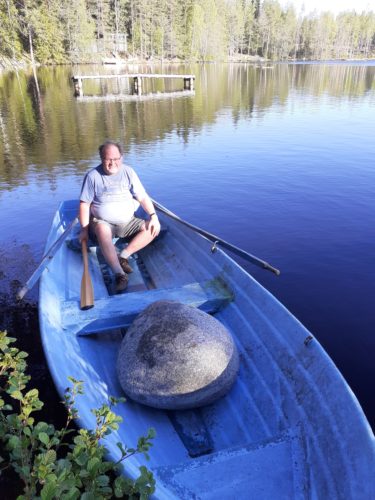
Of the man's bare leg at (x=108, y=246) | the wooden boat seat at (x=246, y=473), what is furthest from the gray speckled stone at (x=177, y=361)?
the man's bare leg at (x=108, y=246)

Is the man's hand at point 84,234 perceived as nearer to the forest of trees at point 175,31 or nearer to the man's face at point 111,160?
the man's face at point 111,160

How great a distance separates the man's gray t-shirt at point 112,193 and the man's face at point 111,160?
8 centimetres

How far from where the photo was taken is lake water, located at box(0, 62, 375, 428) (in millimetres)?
6668

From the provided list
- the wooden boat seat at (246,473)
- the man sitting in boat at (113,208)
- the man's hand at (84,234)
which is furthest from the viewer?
the man's hand at (84,234)

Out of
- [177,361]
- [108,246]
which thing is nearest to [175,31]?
[108,246]

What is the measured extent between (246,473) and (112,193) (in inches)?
157

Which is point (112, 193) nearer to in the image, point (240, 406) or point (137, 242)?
point (137, 242)

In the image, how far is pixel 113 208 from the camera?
227 inches

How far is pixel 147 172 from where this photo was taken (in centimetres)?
1347

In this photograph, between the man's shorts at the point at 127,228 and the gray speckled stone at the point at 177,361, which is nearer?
the gray speckled stone at the point at 177,361

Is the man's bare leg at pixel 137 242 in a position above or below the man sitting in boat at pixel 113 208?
below

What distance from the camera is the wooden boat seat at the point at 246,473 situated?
8.71 ft

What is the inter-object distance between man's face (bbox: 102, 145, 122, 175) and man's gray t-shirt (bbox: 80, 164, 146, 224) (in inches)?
3.0

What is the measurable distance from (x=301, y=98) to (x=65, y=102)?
17.6 metres
